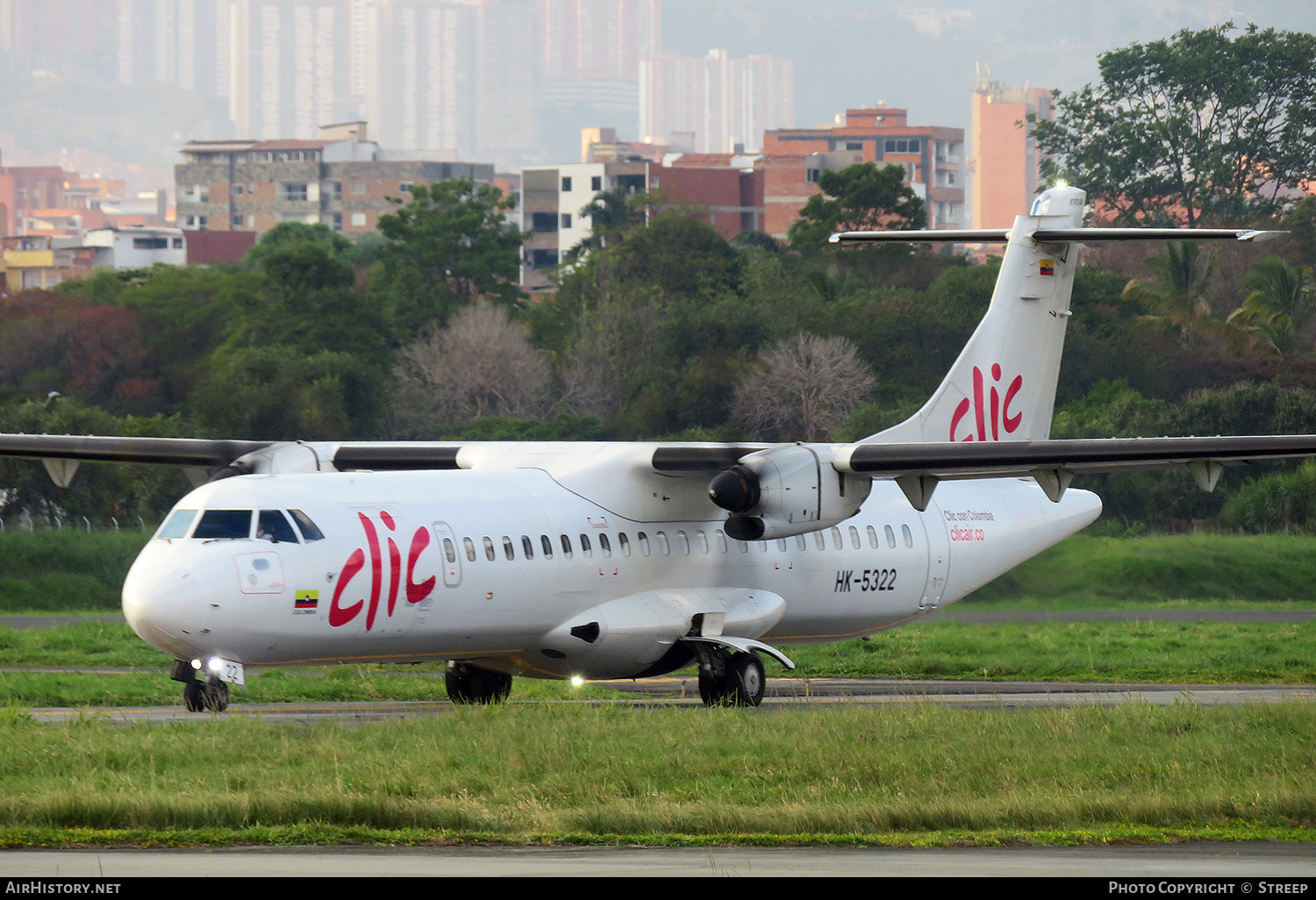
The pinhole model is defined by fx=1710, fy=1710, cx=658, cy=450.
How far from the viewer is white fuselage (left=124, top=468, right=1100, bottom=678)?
1664 centimetres

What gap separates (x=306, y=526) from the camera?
56.7 ft

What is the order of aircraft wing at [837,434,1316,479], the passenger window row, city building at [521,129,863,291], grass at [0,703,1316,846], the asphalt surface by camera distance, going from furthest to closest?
city building at [521,129,863,291], aircraft wing at [837,434,1316,479], the passenger window row, grass at [0,703,1316,846], the asphalt surface

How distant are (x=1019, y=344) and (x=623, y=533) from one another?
8.35 meters

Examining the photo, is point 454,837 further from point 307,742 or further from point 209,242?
point 209,242

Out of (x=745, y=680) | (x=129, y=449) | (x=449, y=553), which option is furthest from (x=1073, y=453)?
(x=129, y=449)

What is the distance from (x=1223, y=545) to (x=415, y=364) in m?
39.4

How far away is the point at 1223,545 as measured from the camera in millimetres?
39219

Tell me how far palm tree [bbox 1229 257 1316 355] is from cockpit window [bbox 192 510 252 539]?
56970 millimetres

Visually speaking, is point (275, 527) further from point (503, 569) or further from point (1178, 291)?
point (1178, 291)

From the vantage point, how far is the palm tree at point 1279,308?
66.8 meters

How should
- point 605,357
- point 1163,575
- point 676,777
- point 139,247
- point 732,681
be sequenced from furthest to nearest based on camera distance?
point 139,247
point 605,357
point 1163,575
point 732,681
point 676,777

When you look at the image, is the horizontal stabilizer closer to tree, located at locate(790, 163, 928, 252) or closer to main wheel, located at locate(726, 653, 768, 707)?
main wheel, located at locate(726, 653, 768, 707)

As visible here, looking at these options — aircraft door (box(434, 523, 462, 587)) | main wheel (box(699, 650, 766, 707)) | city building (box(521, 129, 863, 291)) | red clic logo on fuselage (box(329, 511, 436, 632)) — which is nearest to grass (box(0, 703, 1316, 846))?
red clic logo on fuselage (box(329, 511, 436, 632))

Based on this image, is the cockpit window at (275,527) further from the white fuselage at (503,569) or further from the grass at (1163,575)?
the grass at (1163,575)
